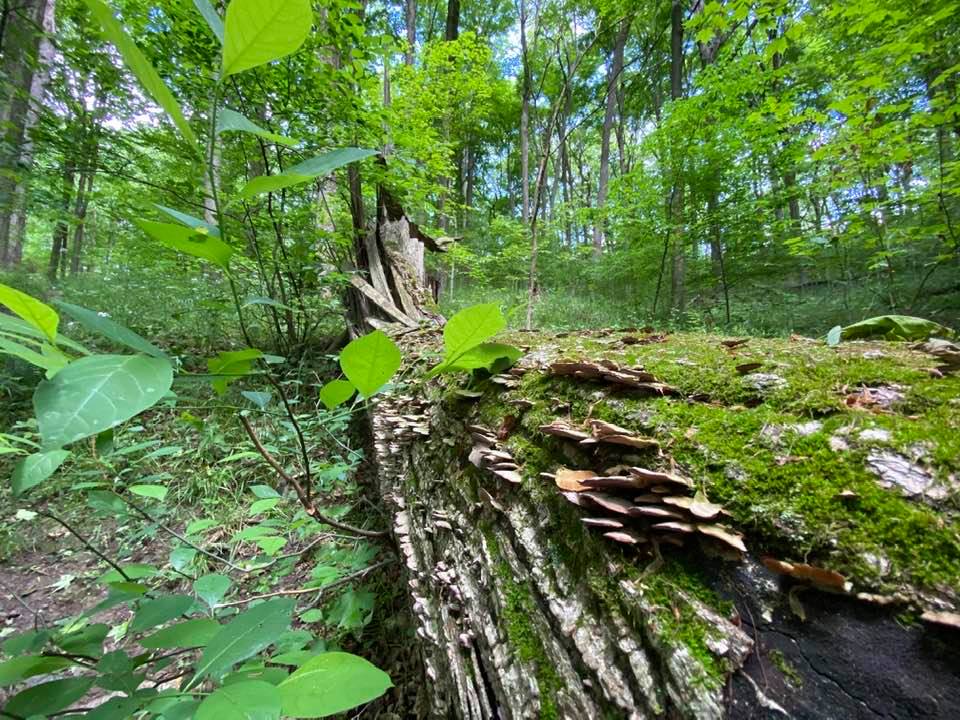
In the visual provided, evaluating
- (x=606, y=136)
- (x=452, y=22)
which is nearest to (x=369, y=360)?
(x=452, y=22)

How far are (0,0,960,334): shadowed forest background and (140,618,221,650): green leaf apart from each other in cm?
88

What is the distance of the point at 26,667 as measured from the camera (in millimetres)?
820

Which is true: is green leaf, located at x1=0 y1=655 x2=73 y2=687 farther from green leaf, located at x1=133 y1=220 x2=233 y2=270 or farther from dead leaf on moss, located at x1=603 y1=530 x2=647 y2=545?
dead leaf on moss, located at x1=603 y1=530 x2=647 y2=545

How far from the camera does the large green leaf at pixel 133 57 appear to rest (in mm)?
441

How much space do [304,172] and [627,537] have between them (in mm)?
937

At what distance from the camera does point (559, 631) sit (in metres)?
0.98

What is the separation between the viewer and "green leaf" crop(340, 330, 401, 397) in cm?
69

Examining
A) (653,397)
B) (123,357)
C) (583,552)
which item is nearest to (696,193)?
(653,397)

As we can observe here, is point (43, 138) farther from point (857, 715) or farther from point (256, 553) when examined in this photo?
point (857, 715)

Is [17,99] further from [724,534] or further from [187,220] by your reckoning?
[724,534]

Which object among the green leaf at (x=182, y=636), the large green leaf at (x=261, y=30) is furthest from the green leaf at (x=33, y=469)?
the large green leaf at (x=261, y=30)

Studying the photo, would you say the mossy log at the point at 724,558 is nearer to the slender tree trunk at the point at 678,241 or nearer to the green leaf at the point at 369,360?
the green leaf at the point at 369,360

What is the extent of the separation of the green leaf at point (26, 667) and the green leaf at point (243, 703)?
55 centimetres

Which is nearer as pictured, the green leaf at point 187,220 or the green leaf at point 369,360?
the green leaf at point 187,220
